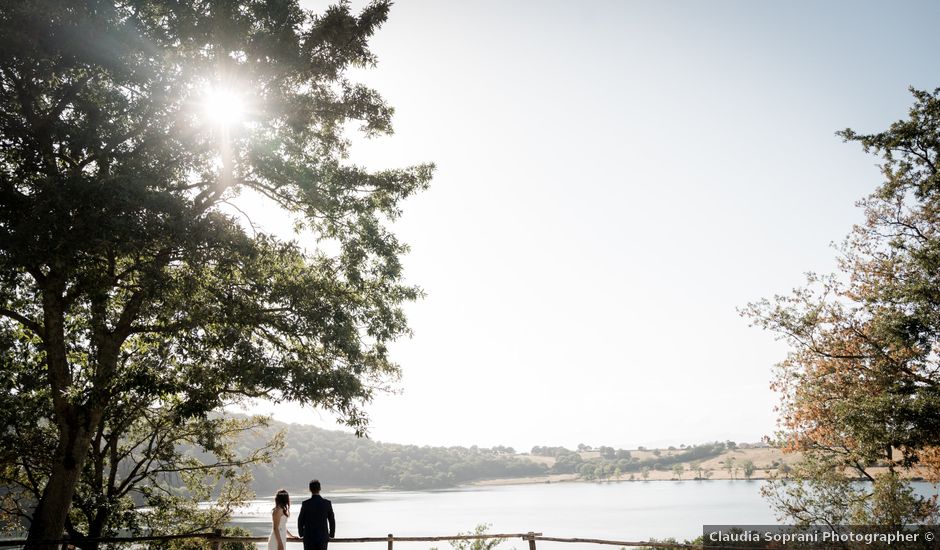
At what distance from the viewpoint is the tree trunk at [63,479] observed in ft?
32.9

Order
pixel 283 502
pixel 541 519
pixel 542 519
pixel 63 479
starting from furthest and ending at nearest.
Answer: pixel 541 519 < pixel 542 519 < pixel 63 479 < pixel 283 502

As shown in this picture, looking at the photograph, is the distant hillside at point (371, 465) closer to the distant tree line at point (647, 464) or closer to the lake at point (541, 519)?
the lake at point (541, 519)

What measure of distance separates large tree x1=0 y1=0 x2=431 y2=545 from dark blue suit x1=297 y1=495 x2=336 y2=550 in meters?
2.34

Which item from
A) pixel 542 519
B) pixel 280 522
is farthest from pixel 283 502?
pixel 542 519

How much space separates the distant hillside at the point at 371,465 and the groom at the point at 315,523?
113 metres

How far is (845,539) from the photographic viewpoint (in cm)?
1585

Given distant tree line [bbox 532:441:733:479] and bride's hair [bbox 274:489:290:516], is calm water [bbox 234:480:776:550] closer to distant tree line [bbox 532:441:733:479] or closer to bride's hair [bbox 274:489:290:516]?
bride's hair [bbox 274:489:290:516]

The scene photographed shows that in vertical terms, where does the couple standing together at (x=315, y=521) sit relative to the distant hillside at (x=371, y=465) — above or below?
above

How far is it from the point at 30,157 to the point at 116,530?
10.8 meters

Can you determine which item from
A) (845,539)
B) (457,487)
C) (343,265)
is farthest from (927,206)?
(457,487)

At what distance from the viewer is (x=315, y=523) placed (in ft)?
27.0

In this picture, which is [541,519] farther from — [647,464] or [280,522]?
[647,464]

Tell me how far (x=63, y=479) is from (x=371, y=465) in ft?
504

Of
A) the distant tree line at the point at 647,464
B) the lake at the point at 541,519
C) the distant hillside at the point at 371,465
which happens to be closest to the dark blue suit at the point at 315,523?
the lake at the point at 541,519
